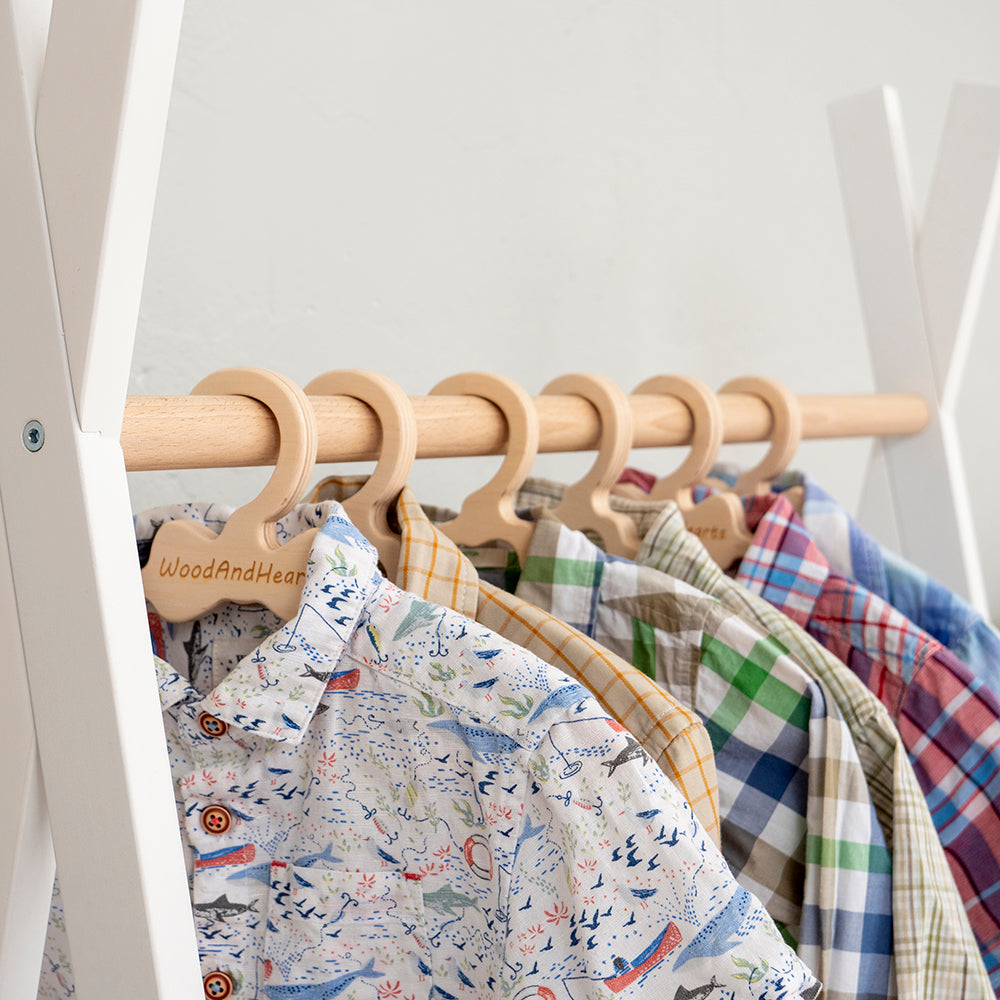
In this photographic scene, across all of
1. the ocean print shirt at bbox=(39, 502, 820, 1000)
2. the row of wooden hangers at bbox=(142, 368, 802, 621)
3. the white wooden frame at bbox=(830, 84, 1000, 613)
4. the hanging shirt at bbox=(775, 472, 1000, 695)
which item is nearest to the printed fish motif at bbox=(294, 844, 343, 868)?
the ocean print shirt at bbox=(39, 502, 820, 1000)

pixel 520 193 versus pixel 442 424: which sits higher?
pixel 520 193

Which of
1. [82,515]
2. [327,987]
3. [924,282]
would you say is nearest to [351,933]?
[327,987]

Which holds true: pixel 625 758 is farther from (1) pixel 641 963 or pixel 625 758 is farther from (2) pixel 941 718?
(2) pixel 941 718

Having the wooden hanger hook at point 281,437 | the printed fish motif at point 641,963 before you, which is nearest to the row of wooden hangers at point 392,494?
the wooden hanger hook at point 281,437

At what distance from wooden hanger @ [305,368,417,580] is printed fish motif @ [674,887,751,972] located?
22cm

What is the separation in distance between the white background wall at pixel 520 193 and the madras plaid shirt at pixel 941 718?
0.44 meters

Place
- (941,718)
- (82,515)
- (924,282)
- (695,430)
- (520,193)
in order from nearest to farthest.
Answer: (82,515)
(941,718)
(695,430)
(924,282)
(520,193)

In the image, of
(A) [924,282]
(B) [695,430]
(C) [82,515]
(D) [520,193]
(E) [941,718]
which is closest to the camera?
(C) [82,515]

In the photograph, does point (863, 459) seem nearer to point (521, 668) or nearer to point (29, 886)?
point (521, 668)

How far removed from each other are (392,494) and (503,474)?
0.09 meters

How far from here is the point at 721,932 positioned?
38 cm

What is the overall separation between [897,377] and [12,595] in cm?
72

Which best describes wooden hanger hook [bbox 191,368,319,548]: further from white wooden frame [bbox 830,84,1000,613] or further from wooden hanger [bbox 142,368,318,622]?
white wooden frame [bbox 830,84,1000,613]

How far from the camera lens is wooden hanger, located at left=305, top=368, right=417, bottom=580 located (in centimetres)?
49
